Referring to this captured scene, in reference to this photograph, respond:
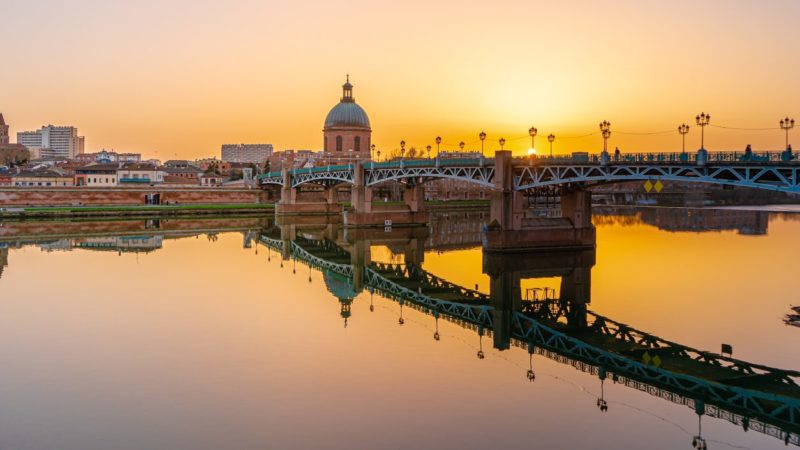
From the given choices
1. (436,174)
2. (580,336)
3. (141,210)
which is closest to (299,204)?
(141,210)

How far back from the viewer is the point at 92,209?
321 feet

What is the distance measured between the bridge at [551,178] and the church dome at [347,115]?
60.5 metres

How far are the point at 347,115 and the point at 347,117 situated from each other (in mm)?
A: 490

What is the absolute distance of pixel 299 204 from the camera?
358 ft

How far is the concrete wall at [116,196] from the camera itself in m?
105

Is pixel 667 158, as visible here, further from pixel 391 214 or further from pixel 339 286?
pixel 391 214

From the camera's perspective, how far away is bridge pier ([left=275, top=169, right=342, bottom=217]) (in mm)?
108000

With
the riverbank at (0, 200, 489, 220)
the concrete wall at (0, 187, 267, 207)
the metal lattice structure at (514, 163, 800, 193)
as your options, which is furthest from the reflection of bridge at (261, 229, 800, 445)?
the concrete wall at (0, 187, 267, 207)

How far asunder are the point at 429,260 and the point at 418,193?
95.5 feet

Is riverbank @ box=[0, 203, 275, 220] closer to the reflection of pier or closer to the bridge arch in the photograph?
the bridge arch

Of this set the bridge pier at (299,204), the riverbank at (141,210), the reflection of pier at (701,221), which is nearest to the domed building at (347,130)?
the riverbank at (141,210)

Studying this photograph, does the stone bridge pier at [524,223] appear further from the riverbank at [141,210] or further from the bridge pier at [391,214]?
the riverbank at [141,210]

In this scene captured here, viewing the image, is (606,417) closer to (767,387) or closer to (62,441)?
(767,387)

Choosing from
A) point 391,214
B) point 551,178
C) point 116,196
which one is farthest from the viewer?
A: point 116,196
